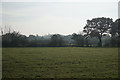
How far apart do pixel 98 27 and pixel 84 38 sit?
23.2 ft

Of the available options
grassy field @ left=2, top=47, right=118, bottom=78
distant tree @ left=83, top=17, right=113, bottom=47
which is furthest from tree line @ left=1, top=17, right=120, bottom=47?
grassy field @ left=2, top=47, right=118, bottom=78

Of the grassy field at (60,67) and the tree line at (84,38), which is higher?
the tree line at (84,38)

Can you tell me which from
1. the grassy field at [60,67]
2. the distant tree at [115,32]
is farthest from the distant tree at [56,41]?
the grassy field at [60,67]

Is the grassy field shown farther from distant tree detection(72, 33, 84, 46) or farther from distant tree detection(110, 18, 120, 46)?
distant tree detection(72, 33, 84, 46)

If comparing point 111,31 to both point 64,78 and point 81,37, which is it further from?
point 64,78

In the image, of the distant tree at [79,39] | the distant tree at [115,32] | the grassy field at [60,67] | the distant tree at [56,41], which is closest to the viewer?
the grassy field at [60,67]

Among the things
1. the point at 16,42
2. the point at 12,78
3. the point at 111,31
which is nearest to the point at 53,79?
the point at 12,78

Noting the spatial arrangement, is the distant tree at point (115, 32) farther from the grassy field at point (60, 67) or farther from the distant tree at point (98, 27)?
the grassy field at point (60, 67)

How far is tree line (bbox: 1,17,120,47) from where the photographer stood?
183ft

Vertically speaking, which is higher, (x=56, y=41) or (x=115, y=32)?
(x=115, y=32)

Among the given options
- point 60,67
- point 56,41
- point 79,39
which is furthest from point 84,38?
point 60,67

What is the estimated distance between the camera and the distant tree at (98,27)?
2461 inches

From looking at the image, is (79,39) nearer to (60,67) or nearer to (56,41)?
(56,41)

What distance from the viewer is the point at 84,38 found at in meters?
62.9
